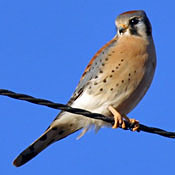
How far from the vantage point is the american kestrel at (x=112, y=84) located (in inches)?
223

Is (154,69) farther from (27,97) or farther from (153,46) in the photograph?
Result: (27,97)

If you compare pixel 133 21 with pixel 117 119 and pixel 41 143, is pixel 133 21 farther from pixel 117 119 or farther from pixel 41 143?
pixel 41 143

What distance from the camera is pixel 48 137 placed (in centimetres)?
604

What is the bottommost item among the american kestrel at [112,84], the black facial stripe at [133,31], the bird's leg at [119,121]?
the bird's leg at [119,121]

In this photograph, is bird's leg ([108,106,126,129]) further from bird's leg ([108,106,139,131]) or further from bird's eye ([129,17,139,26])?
bird's eye ([129,17,139,26])

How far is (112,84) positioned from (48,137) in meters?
1.10

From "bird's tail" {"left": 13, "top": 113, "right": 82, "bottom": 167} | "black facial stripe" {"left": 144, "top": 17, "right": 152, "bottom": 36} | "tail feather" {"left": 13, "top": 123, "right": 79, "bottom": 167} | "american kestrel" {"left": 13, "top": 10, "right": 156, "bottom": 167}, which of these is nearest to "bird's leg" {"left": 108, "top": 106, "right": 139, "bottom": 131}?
"american kestrel" {"left": 13, "top": 10, "right": 156, "bottom": 167}

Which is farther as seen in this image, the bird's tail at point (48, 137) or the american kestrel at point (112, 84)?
the bird's tail at point (48, 137)

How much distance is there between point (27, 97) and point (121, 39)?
2.68 m

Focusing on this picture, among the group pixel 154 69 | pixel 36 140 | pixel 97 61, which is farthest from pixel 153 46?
pixel 36 140

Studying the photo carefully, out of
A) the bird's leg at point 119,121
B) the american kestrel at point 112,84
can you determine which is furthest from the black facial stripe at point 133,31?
the bird's leg at point 119,121

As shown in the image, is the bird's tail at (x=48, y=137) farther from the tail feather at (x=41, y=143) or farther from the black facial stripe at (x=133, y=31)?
the black facial stripe at (x=133, y=31)

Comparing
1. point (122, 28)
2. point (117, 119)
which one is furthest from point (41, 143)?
point (122, 28)

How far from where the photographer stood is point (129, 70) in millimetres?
5664
